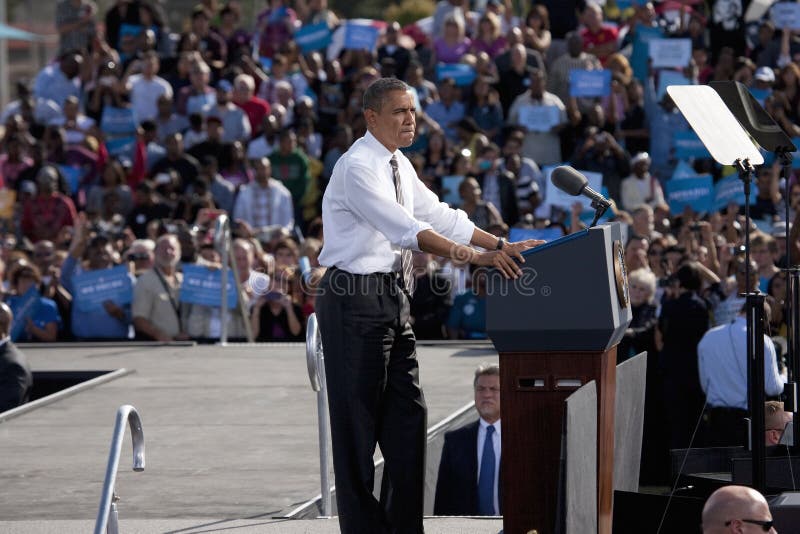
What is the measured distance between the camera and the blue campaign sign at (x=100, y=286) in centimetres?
1394

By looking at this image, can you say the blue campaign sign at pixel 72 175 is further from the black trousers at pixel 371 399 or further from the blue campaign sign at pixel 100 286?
the black trousers at pixel 371 399

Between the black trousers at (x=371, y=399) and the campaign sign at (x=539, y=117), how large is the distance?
39.3 ft

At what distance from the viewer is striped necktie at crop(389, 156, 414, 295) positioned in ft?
19.2

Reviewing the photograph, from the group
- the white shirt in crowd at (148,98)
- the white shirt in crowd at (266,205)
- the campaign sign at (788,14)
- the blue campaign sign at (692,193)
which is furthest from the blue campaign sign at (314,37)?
the blue campaign sign at (692,193)

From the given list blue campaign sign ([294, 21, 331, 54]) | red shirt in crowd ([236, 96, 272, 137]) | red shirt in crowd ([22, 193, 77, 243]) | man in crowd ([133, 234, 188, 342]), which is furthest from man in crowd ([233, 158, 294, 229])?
blue campaign sign ([294, 21, 331, 54])

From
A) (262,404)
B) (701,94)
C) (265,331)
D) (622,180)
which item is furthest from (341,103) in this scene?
(701,94)

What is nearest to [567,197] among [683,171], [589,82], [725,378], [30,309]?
[683,171]

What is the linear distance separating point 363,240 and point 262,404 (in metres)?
4.53

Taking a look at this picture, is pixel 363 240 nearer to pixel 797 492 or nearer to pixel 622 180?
pixel 797 492

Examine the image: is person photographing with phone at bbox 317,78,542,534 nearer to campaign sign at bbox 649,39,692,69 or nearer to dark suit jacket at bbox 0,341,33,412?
dark suit jacket at bbox 0,341,33,412

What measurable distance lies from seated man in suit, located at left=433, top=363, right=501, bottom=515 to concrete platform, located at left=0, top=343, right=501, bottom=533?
2.52ft

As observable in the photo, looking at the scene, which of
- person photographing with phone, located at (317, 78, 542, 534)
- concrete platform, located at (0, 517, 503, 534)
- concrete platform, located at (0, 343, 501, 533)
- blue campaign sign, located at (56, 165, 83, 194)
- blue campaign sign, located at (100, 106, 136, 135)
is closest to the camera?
person photographing with phone, located at (317, 78, 542, 534)

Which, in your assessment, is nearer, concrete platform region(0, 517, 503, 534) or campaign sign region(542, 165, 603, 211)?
concrete platform region(0, 517, 503, 534)

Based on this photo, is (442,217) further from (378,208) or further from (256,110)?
(256,110)
